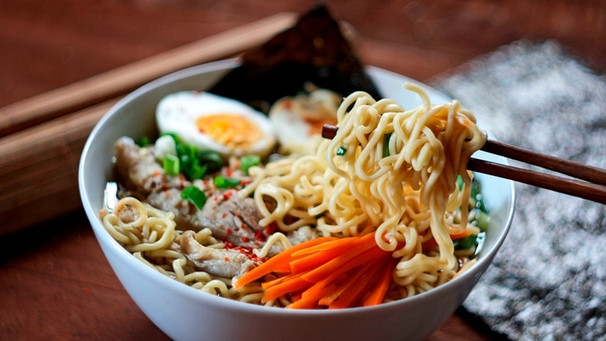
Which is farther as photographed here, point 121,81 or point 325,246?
point 121,81

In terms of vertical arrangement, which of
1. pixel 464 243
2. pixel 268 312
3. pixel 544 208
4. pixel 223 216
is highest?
pixel 268 312

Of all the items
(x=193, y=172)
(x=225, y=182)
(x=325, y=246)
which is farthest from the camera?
(x=193, y=172)

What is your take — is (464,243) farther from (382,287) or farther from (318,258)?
(318,258)

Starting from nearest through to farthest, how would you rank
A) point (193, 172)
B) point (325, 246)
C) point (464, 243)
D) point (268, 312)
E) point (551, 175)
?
point (268, 312) < point (551, 175) < point (325, 246) < point (464, 243) < point (193, 172)

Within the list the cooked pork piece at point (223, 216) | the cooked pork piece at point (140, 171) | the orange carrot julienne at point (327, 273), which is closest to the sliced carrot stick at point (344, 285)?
the orange carrot julienne at point (327, 273)

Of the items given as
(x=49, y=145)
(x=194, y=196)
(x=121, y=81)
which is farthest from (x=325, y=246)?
(x=121, y=81)

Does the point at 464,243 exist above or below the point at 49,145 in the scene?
below

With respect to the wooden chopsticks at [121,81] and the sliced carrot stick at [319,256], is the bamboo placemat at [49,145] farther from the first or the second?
the sliced carrot stick at [319,256]
